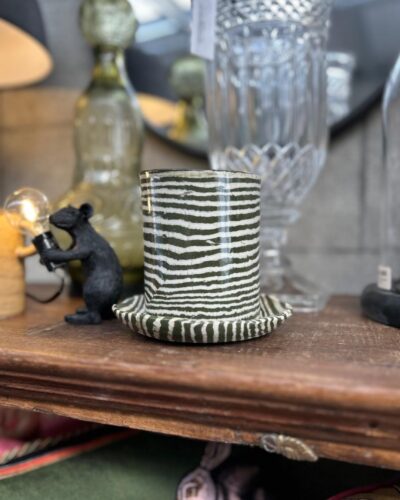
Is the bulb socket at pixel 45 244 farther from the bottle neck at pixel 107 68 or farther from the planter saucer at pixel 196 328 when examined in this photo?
the bottle neck at pixel 107 68

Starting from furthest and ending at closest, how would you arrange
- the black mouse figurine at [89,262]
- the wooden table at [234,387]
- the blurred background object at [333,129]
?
the blurred background object at [333,129]
the black mouse figurine at [89,262]
the wooden table at [234,387]

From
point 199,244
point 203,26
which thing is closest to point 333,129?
point 203,26

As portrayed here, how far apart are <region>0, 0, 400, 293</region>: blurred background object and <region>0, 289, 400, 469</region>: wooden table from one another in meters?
0.36

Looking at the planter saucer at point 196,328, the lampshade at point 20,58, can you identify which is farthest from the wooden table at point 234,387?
the lampshade at point 20,58

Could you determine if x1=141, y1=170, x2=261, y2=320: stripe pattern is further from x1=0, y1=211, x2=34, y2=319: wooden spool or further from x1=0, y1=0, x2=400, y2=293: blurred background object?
x1=0, y1=0, x2=400, y2=293: blurred background object

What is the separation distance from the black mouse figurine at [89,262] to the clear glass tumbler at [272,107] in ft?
0.78

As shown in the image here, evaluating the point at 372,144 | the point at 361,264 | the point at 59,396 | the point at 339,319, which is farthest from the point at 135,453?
the point at 372,144

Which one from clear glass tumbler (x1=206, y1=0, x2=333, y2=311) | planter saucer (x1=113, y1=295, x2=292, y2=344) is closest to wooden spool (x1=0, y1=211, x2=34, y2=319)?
planter saucer (x1=113, y1=295, x2=292, y2=344)

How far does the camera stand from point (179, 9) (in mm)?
861

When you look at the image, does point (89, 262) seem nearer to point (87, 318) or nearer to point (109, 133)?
point (87, 318)

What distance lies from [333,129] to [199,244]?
0.47 m

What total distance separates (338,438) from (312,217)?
53 centimetres

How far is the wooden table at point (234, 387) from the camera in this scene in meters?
0.33

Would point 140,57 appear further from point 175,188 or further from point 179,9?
point 175,188
